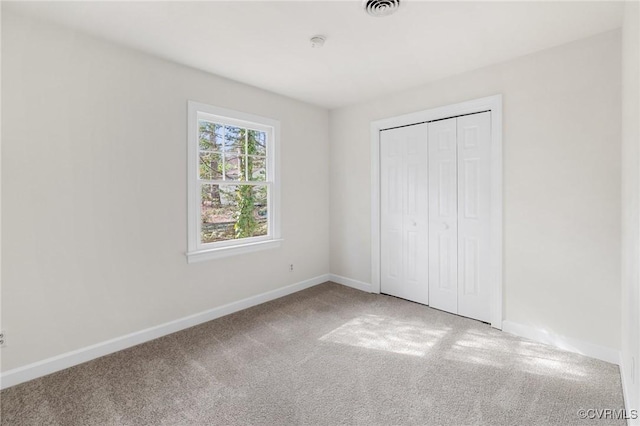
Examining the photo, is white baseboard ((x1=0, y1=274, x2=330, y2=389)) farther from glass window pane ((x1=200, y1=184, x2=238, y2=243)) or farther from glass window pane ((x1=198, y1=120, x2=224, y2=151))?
glass window pane ((x1=198, y1=120, x2=224, y2=151))

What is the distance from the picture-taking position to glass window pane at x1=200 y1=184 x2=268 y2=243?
3.26 meters

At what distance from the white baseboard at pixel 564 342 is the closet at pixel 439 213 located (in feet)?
0.86

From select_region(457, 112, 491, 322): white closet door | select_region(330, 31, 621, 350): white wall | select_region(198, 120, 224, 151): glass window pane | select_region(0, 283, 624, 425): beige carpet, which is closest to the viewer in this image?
select_region(0, 283, 624, 425): beige carpet

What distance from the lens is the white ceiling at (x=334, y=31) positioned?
6.79 feet

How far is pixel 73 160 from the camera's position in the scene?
2344mm

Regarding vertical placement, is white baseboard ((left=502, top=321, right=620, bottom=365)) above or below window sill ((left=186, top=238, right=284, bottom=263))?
below

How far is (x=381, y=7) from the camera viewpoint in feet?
6.67

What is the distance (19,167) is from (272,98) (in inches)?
96.5

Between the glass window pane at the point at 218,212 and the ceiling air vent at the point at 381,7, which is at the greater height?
the ceiling air vent at the point at 381,7

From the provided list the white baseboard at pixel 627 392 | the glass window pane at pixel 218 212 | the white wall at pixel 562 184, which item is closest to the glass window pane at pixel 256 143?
the glass window pane at pixel 218 212

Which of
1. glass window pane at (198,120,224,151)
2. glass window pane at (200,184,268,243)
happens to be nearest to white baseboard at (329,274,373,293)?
glass window pane at (200,184,268,243)

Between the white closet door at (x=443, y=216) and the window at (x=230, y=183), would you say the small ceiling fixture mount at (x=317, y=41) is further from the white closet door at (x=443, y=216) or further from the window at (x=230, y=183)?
the white closet door at (x=443, y=216)

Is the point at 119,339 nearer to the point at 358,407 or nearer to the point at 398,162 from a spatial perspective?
the point at 358,407

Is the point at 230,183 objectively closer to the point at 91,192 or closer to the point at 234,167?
the point at 234,167
